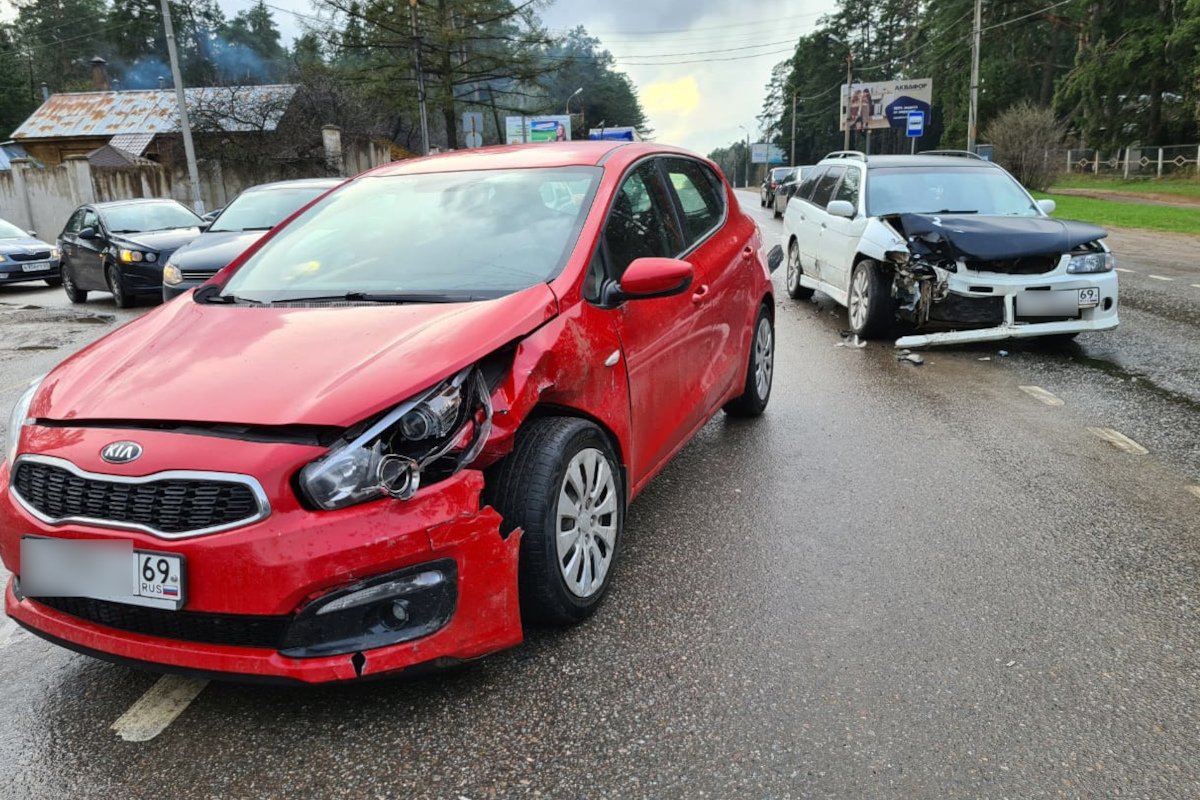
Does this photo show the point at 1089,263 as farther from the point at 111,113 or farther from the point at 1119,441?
the point at 111,113

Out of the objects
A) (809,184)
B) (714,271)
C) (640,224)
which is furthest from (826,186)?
(640,224)

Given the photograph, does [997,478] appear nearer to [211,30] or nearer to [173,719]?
[173,719]

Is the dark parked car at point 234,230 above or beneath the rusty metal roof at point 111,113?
beneath

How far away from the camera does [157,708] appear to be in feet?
8.63

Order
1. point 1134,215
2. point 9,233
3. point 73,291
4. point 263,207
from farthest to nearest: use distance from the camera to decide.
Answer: point 1134,215 < point 9,233 < point 73,291 < point 263,207

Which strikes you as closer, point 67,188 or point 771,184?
point 67,188

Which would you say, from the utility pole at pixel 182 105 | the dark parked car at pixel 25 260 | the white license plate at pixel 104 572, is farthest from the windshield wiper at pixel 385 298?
the utility pole at pixel 182 105

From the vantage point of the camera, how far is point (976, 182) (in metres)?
8.45

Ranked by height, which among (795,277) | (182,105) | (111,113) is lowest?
(795,277)

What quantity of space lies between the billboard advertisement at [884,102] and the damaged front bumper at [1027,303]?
60604 mm

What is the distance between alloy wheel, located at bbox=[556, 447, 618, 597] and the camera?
2.86 metres

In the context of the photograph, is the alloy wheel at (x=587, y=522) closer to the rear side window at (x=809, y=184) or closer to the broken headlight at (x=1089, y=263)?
the broken headlight at (x=1089, y=263)

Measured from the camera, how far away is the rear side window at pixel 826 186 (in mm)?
9547

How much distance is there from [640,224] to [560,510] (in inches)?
61.8
